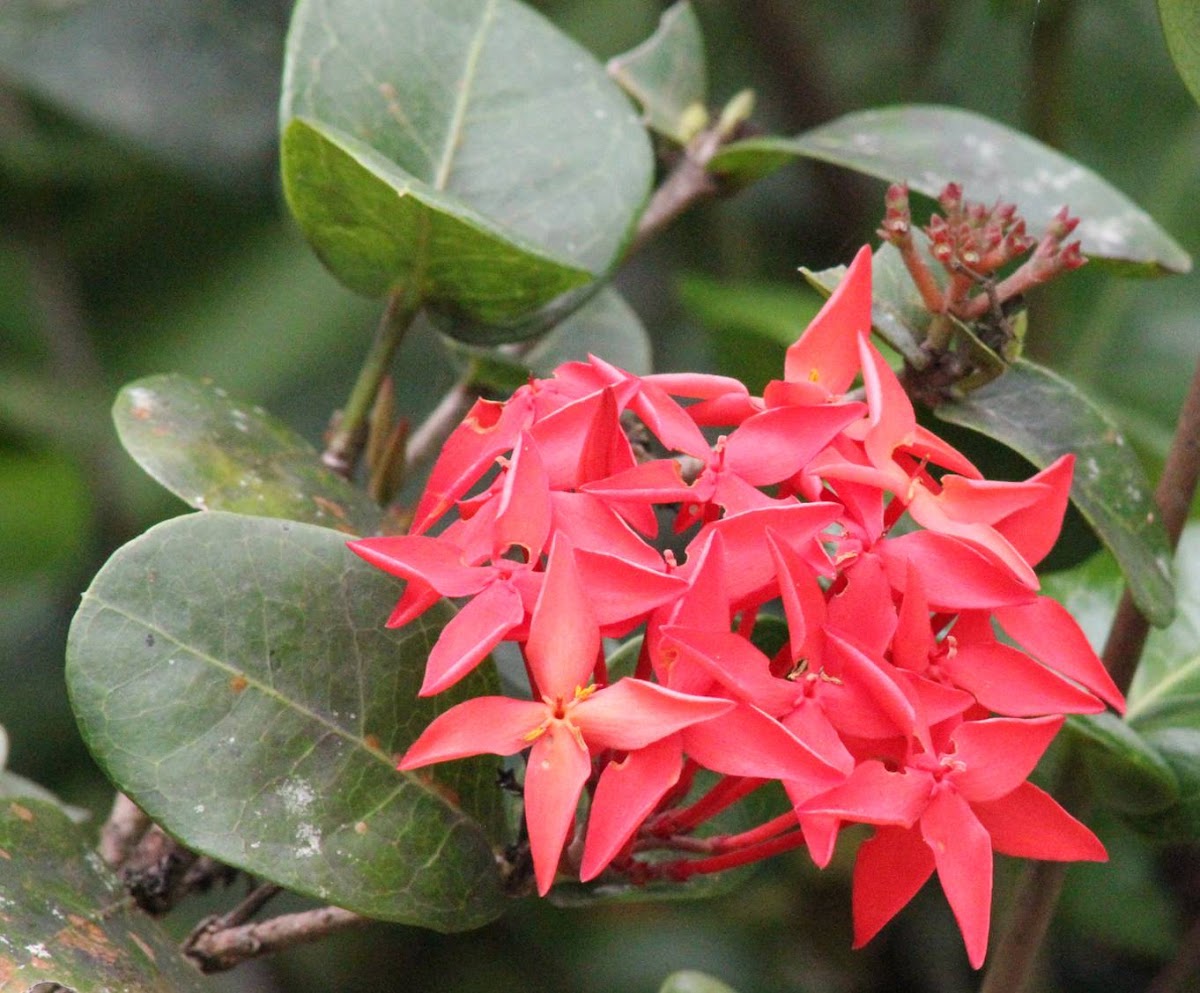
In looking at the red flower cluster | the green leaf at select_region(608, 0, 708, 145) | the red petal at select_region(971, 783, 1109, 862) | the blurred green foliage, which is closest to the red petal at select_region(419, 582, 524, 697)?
the red flower cluster

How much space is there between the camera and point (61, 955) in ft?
1.90

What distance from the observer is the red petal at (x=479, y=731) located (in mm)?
558

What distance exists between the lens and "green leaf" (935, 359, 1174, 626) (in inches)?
29.6

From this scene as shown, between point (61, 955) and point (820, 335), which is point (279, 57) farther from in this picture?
point (61, 955)

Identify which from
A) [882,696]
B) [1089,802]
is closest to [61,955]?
[882,696]

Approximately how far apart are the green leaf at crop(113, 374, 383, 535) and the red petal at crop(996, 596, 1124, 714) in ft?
1.10

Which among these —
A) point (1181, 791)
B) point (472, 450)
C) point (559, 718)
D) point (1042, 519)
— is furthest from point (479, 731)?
point (1181, 791)

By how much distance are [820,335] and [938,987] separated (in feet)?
3.15

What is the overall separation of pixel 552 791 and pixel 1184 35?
468 mm

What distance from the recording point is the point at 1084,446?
77 cm

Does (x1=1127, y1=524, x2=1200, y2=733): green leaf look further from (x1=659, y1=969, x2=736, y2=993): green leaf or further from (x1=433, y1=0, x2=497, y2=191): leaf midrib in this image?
(x1=433, y1=0, x2=497, y2=191): leaf midrib

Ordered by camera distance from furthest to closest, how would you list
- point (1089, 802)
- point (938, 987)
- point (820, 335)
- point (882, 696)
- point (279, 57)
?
point (279, 57) → point (938, 987) → point (1089, 802) → point (820, 335) → point (882, 696)

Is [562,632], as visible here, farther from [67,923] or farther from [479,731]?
[67,923]

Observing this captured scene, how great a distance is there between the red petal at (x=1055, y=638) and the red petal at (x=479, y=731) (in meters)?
0.21
